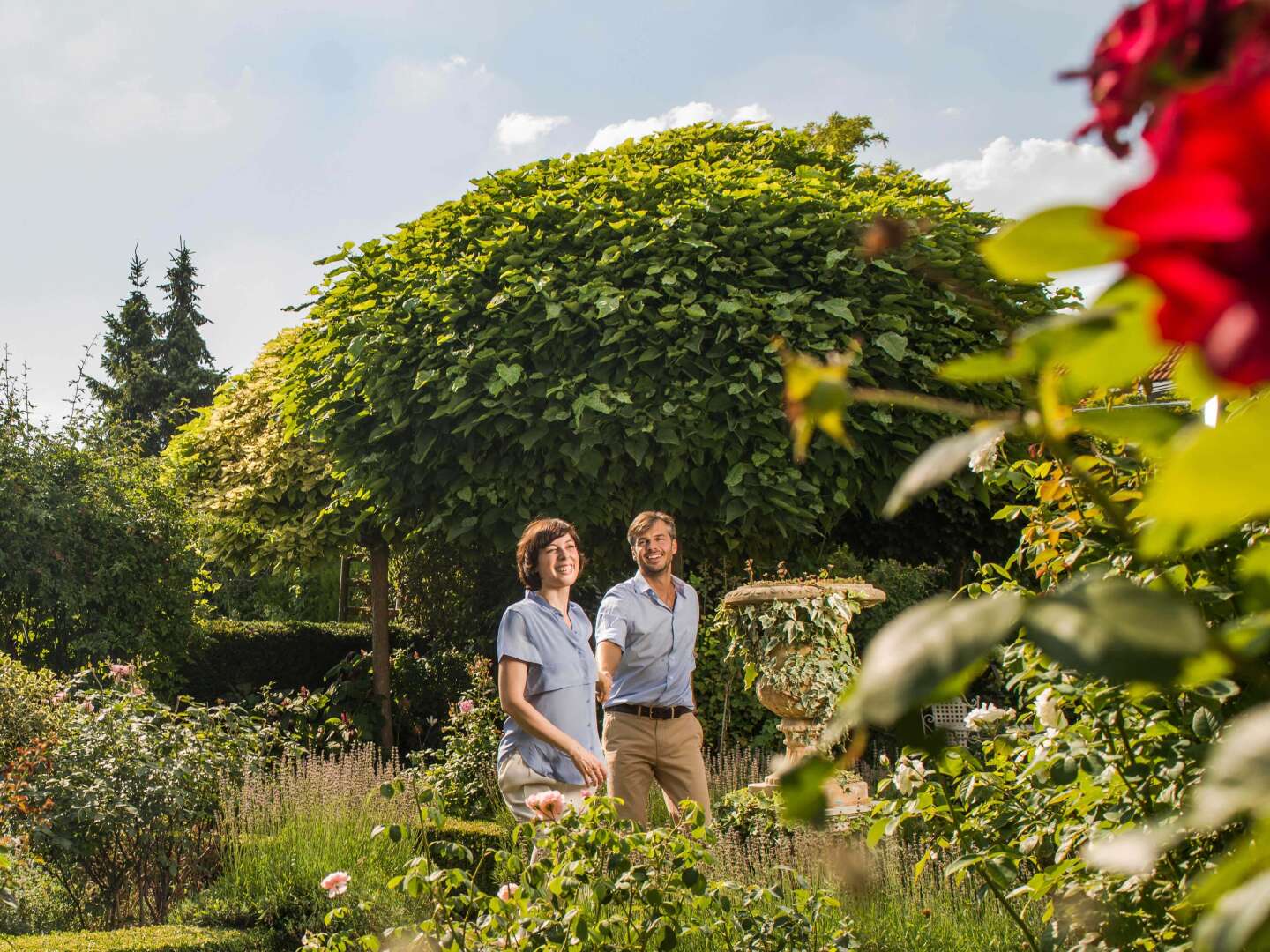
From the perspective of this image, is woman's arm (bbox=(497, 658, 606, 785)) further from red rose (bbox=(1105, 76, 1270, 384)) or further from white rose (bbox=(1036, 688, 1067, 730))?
red rose (bbox=(1105, 76, 1270, 384))

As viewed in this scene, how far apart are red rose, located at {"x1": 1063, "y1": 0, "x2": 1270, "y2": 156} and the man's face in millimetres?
4311

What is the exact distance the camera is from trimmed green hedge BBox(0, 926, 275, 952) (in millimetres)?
3852

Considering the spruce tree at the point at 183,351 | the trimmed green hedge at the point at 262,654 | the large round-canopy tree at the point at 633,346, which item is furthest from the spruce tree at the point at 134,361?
the large round-canopy tree at the point at 633,346

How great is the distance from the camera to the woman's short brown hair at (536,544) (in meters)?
4.39

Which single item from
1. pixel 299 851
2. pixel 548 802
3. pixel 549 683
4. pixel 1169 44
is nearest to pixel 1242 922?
pixel 1169 44

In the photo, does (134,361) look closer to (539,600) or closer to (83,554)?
(83,554)

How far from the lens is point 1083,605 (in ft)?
1.27

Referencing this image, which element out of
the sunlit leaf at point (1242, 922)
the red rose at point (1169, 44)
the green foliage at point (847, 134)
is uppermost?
the green foliage at point (847, 134)

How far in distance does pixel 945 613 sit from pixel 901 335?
21.2ft

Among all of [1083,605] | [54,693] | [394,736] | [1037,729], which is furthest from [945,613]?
[394,736]

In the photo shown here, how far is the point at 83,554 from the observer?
8836 mm

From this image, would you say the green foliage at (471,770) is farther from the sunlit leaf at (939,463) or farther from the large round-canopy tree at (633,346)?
the sunlit leaf at (939,463)

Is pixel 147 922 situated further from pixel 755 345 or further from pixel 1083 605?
pixel 1083 605

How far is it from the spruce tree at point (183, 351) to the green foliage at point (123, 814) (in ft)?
81.7
